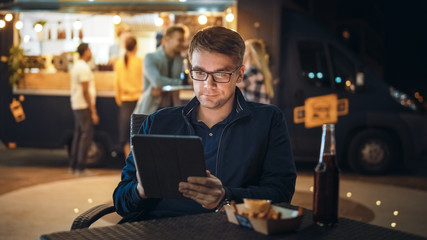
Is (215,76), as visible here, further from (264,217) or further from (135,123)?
(264,217)

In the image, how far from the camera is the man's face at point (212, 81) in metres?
2.70

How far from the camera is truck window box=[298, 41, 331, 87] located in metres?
8.86

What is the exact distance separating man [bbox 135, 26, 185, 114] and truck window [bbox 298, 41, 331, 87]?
6.46 ft

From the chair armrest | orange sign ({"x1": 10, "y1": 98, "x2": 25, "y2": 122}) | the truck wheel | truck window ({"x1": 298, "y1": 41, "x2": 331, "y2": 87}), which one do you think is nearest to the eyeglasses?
the chair armrest

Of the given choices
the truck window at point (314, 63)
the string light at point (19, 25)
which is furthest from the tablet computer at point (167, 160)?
the string light at point (19, 25)

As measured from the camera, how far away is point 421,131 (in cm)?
898

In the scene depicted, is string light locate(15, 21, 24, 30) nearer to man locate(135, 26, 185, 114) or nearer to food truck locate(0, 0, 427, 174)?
food truck locate(0, 0, 427, 174)

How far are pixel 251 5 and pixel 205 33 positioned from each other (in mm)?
6381

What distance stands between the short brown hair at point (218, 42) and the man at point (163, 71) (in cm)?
486

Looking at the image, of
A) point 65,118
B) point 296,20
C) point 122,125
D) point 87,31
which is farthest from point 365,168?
point 87,31

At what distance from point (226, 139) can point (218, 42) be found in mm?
430

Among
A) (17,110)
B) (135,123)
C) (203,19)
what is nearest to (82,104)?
(17,110)

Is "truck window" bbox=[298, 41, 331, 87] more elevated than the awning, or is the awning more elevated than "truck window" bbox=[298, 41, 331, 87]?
the awning

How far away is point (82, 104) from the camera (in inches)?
333
